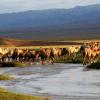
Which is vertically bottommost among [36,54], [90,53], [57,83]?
[36,54]

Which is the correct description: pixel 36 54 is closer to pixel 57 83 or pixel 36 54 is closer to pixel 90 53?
pixel 90 53

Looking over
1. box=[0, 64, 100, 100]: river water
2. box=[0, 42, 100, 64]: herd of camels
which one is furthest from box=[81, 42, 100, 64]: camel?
box=[0, 64, 100, 100]: river water

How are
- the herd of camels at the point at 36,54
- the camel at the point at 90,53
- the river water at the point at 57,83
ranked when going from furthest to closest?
the herd of camels at the point at 36,54 → the camel at the point at 90,53 → the river water at the point at 57,83

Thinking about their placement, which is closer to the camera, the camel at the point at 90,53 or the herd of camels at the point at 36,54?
the camel at the point at 90,53

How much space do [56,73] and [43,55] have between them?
2708 cm

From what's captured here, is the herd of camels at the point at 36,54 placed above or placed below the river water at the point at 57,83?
below

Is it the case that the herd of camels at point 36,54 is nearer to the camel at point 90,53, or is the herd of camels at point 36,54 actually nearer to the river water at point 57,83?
the camel at point 90,53

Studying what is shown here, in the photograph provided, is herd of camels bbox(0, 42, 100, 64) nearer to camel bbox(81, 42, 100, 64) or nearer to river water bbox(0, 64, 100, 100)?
camel bbox(81, 42, 100, 64)

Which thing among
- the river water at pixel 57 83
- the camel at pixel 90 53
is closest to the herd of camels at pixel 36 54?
the camel at pixel 90 53

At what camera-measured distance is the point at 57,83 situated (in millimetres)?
53469

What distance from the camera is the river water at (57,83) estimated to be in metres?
43.8

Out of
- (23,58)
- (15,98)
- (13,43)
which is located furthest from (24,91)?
(13,43)

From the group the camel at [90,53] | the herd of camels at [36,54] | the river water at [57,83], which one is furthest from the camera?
the herd of camels at [36,54]

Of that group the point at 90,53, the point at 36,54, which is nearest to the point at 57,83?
the point at 90,53
